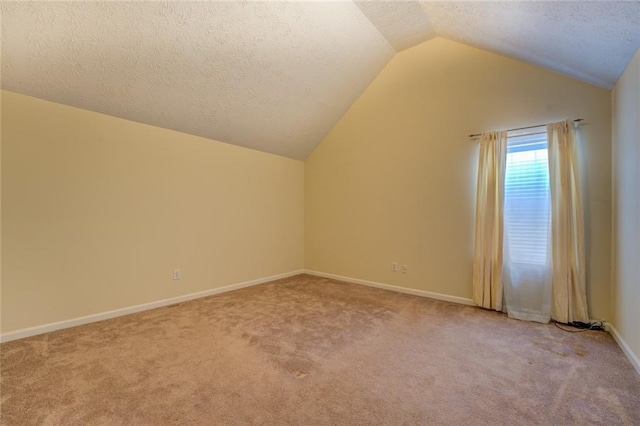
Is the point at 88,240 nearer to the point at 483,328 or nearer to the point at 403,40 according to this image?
the point at 483,328

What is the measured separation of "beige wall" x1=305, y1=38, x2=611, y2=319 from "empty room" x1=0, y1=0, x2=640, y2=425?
2cm

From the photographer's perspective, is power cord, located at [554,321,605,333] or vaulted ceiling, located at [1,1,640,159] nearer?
vaulted ceiling, located at [1,1,640,159]

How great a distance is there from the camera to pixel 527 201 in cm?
294

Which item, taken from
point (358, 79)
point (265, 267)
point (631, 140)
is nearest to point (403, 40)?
point (358, 79)

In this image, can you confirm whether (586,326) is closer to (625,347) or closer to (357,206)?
(625,347)

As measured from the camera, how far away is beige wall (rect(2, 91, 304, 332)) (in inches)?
95.1

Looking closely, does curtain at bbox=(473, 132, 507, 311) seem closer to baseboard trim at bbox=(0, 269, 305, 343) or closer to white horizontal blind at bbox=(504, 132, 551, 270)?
white horizontal blind at bbox=(504, 132, 551, 270)

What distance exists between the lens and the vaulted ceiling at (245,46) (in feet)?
6.48

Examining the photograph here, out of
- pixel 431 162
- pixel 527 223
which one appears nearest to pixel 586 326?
pixel 527 223

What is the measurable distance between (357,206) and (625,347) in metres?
3.07

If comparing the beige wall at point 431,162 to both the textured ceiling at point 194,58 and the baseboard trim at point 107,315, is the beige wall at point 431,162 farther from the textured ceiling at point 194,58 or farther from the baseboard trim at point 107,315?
the baseboard trim at point 107,315

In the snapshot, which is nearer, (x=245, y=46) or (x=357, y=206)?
(x=245, y=46)

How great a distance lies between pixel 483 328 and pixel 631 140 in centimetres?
191

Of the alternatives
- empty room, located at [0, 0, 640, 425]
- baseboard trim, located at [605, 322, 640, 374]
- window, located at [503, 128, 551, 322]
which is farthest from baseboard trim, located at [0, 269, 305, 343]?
baseboard trim, located at [605, 322, 640, 374]
